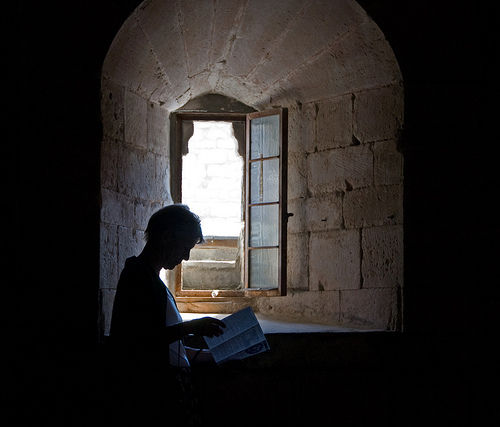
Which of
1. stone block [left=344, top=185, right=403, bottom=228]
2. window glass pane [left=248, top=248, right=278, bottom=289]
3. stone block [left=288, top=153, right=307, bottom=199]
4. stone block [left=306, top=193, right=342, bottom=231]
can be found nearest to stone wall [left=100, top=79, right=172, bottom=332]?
window glass pane [left=248, top=248, right=278, bottom=289]

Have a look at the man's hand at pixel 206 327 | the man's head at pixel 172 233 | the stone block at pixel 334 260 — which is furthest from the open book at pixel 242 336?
the stone block at pixel 334 260

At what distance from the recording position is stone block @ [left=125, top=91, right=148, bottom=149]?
366cm

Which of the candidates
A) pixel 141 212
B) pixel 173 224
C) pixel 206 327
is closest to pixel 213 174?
pixel 141 212

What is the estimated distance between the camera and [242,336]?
287 cm

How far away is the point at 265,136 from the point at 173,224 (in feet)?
4.88

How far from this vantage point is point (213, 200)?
21.5 feet

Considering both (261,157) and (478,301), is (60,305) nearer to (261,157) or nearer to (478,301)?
(261,157)

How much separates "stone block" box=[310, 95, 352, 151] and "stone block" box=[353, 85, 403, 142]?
61 millimetres

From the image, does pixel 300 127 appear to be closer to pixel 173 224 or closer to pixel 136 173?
pixel 136 173

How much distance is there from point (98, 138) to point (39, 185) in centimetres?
37

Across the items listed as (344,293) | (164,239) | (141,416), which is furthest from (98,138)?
(344,293)

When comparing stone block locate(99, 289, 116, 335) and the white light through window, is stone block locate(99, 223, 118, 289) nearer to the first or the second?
stone block locate(99, 289, 116, 335)

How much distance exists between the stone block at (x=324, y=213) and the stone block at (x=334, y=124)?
32 cm

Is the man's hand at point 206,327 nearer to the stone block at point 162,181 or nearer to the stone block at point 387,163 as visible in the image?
the stone block at point 387,163
